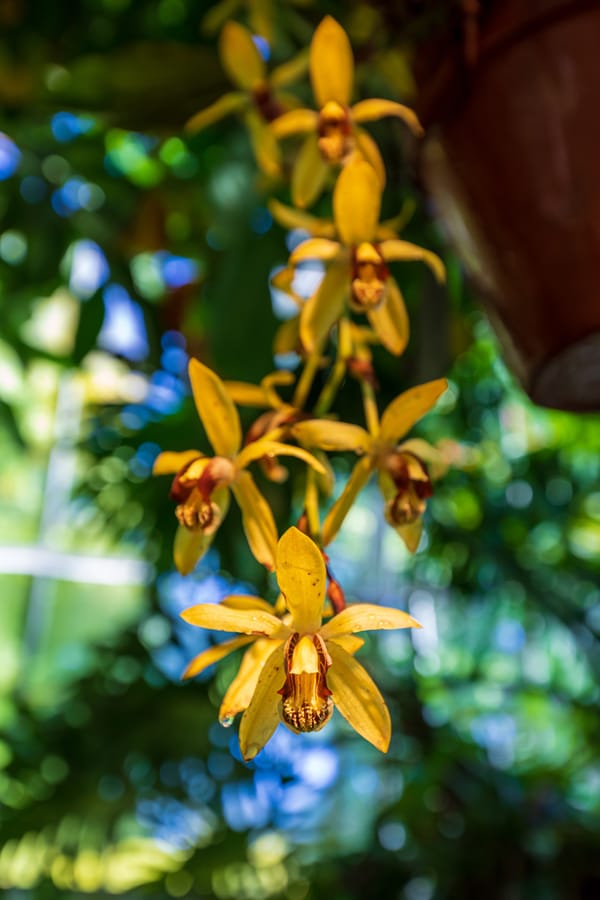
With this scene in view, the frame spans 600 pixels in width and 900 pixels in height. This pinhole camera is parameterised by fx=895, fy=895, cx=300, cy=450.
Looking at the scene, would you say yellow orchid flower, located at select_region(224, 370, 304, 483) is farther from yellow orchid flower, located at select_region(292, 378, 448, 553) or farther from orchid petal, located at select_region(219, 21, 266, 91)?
orchid petal, located at select_region(219, 21, 266, 91)

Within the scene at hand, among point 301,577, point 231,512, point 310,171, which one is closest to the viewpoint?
point 301,577

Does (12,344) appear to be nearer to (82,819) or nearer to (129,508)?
(129,508)

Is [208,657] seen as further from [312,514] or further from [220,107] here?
[220,107]

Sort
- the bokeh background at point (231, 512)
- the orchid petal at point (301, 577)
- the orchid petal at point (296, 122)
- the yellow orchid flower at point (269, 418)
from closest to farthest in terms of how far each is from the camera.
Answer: the orchid petal at point (301, 577) < the yellow orchid flower at point (269, 418) < the orchid petal at point (296, 122) < the bokeh background at point (231, 512)

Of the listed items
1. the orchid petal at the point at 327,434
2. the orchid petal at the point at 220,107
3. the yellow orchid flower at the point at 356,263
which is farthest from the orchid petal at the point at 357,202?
the orchid petal at the point at 220,107

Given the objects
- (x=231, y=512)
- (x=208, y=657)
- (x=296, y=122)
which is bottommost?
(x=231, y=512)

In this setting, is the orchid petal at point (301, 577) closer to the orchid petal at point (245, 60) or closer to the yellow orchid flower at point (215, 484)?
the yellow orchid flower at point (215, 484)

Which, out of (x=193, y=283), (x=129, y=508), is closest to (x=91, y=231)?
(x=193, y=283)

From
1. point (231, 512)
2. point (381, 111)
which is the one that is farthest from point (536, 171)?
point (231, 512)
